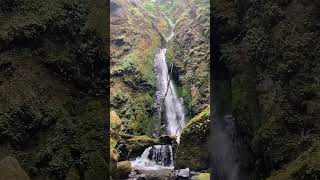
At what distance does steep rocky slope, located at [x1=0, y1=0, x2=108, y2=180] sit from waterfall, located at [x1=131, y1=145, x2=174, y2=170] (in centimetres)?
504

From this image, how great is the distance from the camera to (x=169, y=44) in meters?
22.4

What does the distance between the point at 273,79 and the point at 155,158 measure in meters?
6.54

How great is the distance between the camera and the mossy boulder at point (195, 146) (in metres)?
13.0

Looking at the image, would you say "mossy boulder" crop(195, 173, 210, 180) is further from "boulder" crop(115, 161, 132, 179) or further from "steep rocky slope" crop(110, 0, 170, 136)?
"steep rocky slope" crop(110, 0, 170, 136)

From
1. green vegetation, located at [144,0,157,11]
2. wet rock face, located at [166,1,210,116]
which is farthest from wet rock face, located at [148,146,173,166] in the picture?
green vegetation, located at [144,0,157,11]

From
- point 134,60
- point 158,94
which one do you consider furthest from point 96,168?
point 134,60

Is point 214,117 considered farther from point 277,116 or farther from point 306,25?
point 306,25

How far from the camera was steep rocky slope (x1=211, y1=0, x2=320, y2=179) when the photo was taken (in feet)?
26.9

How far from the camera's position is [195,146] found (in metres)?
13.2

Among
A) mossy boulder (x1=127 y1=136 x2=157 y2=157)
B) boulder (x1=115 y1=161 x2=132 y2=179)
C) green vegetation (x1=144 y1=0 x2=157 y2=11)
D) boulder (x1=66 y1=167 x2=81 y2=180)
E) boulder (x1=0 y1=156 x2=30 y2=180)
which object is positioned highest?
green vegetation (x1=144 y1=0 x2=157 y2=11)

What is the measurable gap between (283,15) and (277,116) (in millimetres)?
2386

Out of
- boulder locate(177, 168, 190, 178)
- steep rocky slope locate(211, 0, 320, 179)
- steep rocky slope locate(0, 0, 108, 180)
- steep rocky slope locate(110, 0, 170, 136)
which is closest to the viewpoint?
steep rocky slope locate(211, 0, 320, 179)

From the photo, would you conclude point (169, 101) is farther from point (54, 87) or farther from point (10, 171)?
point (10, 171)

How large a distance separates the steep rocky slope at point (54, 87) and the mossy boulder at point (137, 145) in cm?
511
